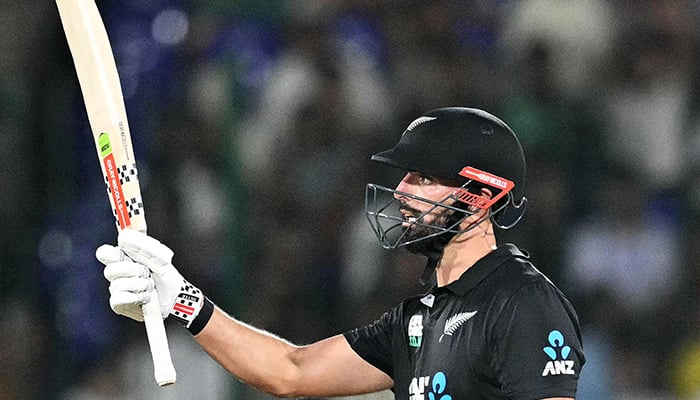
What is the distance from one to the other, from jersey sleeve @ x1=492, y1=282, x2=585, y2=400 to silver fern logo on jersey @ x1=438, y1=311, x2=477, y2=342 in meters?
0.12

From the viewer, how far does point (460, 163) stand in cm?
325

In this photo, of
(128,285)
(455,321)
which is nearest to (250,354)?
(128,285)

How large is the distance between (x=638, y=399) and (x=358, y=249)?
1.44 m

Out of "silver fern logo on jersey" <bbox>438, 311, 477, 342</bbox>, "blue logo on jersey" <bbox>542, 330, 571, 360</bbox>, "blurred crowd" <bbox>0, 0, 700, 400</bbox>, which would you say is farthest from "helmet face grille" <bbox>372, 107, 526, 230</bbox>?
"blurred crowd" <bbox>0, 0, 700, 400</bbox>

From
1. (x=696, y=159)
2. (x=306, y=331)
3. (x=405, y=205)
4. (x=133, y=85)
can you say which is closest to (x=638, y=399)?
(x=696, y=159)

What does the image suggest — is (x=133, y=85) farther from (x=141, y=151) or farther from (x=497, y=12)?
(x=497, y=12)

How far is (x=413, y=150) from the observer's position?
3.31 metres

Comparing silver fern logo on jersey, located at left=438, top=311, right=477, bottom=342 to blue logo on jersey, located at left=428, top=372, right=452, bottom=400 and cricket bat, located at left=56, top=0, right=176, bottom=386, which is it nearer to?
blue logo on jersey, located at left=428, top=372, right=452, bottom=400

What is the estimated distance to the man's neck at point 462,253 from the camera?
333 centimetres

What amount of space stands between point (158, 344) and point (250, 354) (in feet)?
1.62

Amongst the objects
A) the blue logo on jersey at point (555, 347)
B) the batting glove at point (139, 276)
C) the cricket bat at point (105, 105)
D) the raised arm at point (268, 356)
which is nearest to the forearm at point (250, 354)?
the raised arm at point (268, 356)

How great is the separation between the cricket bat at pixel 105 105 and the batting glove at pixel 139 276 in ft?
0.40

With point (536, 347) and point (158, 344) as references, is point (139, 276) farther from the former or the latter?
point (536, 347)

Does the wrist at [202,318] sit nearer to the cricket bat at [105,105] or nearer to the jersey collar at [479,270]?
the cricket bat at [105,105]
